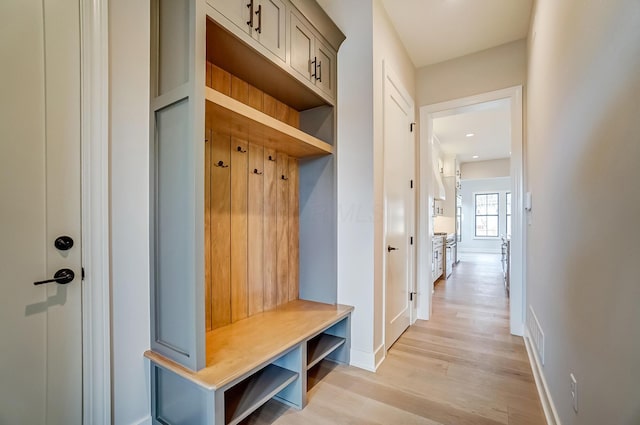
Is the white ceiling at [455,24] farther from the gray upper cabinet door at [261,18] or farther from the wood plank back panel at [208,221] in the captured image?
the wood plank back panel at [208,221]

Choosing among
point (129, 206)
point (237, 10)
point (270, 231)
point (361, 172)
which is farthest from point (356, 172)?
point (129, 206)

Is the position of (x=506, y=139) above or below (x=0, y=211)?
above

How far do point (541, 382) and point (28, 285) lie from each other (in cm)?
285

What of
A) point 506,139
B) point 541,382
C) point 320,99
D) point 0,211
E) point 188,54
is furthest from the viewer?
point 506,139

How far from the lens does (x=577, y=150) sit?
1.15 m

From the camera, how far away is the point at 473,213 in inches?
385

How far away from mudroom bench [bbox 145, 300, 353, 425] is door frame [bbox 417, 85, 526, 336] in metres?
1.48

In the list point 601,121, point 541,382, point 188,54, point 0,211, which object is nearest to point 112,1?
point 188,54

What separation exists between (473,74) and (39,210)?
3725mm

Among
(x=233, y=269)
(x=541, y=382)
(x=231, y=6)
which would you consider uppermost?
(x=231, y=6)

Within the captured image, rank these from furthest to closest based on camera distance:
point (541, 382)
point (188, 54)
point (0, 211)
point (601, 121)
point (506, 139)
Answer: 1. point (506, 139)
2. point (541, 382)
3. point (188, 54)
4. point (0, 211)
5. point (601, 121)

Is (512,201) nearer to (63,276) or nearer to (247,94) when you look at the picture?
(247,94)

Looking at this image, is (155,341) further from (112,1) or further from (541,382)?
(541,382)

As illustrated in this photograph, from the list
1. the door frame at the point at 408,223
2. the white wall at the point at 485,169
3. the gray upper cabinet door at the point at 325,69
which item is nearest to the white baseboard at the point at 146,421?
the door frame at the point at 408,223
